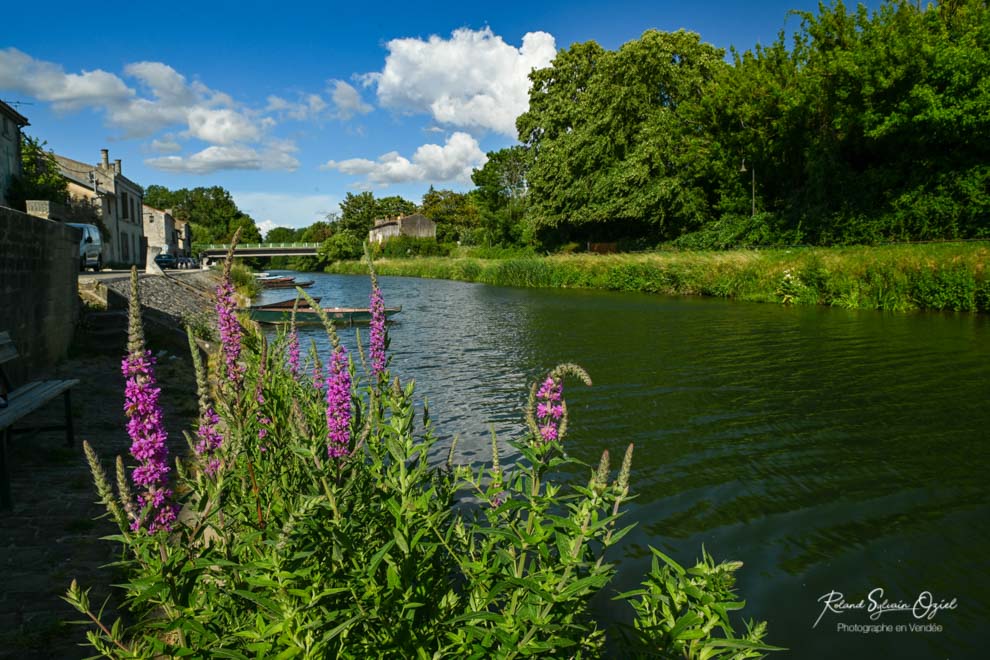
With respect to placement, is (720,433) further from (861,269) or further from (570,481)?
(861,269)

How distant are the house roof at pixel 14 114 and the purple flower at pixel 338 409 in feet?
108

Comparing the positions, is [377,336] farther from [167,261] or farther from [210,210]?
[210,210]

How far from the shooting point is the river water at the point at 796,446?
4.83 meters

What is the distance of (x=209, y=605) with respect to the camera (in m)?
2.44

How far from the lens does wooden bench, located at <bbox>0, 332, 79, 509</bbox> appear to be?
495cm

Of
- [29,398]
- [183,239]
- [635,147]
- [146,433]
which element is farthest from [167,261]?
[183,239]

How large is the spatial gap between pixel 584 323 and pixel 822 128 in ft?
68.6

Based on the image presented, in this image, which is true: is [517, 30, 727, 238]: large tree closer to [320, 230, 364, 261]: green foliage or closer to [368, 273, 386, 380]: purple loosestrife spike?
[368, 273, 386, 380]: purple loosestrife spike

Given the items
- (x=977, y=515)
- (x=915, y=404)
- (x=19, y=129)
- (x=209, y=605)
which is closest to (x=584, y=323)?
(x=915, y=404)

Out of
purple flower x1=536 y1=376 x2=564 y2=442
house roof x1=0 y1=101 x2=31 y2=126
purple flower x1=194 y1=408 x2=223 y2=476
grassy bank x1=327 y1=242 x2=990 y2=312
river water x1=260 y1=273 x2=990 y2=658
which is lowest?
river water x1=260 y1=273 x2=990 y2=658

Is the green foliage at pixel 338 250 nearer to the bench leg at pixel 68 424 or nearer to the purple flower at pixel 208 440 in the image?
the bench leg at pixel 68 424

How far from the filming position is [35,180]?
96.5ft

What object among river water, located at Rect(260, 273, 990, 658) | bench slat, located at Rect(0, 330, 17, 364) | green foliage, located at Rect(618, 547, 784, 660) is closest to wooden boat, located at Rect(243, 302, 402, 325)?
river water, located at Rect(260, 273, 990, 658)

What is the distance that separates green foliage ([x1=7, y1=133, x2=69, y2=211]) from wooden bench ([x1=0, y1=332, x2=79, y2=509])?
2600 centimetres
